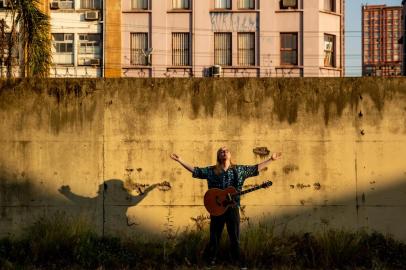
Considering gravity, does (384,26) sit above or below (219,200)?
above

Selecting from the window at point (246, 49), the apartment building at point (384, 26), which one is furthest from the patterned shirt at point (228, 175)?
the apartment building at point (384, 26)

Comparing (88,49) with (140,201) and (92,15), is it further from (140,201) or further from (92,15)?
(140,201)

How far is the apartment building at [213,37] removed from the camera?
30406 mm

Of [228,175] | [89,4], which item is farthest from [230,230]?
[89,4]

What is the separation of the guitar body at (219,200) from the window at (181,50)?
77.3 feet

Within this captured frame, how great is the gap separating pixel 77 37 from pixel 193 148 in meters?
24.1

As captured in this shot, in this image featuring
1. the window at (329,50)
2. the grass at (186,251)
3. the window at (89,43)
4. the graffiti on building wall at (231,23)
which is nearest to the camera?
the grass at (186,251)

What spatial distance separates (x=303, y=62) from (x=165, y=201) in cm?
2354

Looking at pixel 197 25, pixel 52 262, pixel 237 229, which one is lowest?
pixel 52 262

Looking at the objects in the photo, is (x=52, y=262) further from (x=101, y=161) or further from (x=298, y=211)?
(x=298, y=211)

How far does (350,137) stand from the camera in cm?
866

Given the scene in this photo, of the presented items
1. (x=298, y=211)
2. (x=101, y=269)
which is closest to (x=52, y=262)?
(x=101, y=269)

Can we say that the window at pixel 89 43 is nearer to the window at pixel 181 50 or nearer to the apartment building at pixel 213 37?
the apartment building at pixel 213 37

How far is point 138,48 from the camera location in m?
30.9
